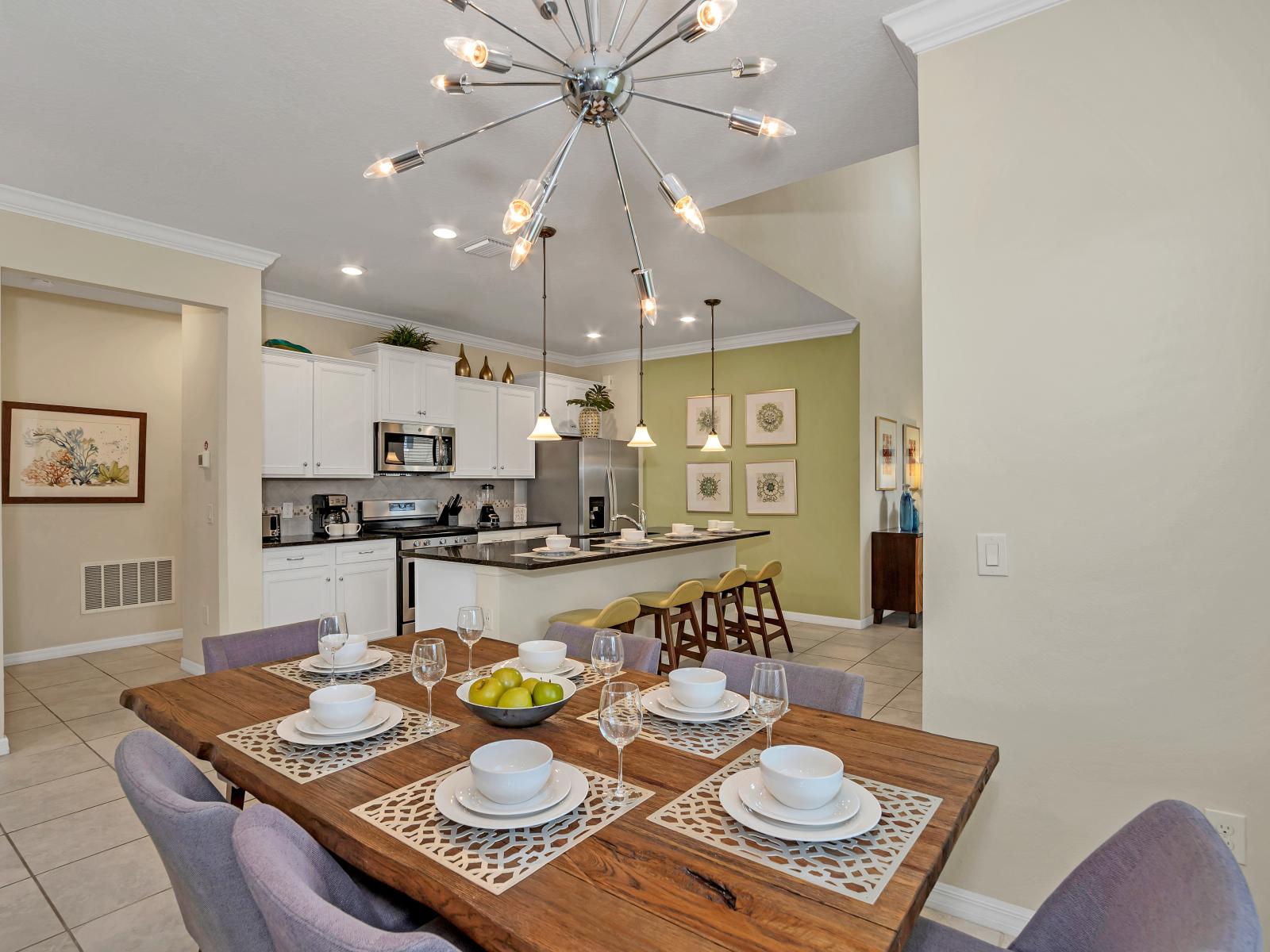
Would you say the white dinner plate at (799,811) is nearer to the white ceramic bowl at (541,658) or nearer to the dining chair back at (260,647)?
the white ceramic bowl at (541,658)

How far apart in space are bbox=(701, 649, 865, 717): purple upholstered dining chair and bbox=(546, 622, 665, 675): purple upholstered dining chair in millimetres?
219

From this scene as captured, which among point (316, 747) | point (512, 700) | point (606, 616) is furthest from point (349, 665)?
point (606, 616)

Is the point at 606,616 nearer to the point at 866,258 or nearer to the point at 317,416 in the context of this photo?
the point at 317,416

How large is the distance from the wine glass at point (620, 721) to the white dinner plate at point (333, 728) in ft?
1.96

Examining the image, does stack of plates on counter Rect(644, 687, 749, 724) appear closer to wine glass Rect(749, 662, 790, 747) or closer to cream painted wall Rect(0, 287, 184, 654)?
wine glass Rect(749, 662, 790, 747)

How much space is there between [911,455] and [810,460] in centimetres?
207

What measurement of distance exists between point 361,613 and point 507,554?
77.1 inches

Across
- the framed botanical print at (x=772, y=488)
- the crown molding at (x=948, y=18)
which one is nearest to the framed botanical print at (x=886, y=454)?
the framed botanical print at (x=772, y=488)

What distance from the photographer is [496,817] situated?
1.06 m

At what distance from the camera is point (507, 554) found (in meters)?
3.63

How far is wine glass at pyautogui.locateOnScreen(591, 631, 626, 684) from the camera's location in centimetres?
153

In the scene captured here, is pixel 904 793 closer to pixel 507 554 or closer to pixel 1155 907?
pixel 1155 907

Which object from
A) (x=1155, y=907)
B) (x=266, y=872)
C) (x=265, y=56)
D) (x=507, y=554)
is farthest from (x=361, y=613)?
(x=1155, y=907)

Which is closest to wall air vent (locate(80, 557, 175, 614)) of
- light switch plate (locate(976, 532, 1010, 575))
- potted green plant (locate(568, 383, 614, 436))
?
potted green plant (locate(568, 383, 614, 436))
